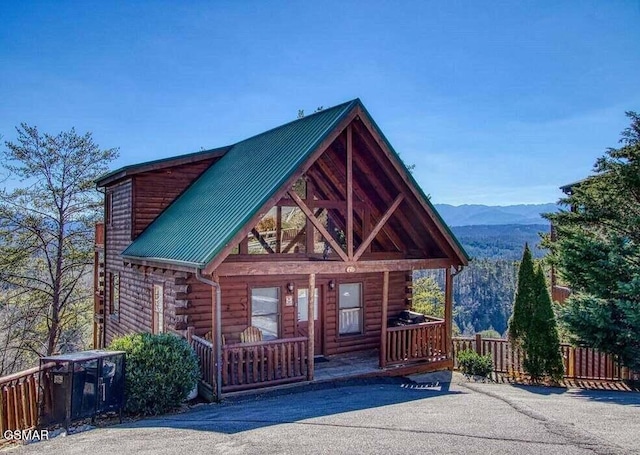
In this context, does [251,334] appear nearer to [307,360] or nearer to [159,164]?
[307,360]

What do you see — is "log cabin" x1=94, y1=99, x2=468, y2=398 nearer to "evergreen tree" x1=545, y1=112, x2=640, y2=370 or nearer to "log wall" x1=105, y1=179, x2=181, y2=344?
"log wall" x1=105, y1=179, x2=181, y2=344

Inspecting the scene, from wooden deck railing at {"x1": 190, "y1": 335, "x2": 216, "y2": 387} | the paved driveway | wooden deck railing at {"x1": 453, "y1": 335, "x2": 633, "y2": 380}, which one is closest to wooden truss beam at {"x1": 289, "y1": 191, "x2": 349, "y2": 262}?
the paved driveway

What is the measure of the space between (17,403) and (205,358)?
3258 millimetres

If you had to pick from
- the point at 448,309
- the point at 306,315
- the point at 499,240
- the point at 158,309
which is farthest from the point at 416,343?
the point at 499,240

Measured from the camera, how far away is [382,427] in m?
6.82

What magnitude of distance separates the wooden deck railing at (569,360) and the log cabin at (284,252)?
1808mm

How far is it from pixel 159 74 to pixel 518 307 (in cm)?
1710

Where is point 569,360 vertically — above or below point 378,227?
below

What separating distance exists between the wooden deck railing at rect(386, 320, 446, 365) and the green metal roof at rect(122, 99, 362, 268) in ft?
15.2

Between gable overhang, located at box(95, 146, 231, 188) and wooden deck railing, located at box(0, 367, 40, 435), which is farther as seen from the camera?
gable overhang, located at box(95, 146, 231, 188)

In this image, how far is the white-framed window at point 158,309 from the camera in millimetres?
11828

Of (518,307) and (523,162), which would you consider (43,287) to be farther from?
(523,162)

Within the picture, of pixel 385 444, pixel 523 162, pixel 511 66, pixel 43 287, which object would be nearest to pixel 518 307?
pixel 385 444

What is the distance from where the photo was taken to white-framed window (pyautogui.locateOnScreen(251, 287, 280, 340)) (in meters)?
11.6
